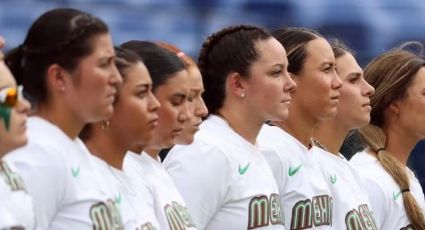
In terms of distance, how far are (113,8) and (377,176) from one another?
9.38ft

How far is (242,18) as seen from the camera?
9578 millimetres

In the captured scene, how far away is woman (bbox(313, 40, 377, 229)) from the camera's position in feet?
20.0

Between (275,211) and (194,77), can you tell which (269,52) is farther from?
(275,211)

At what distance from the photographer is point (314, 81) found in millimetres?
6031

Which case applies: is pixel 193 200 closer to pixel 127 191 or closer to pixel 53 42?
pixel 127 191

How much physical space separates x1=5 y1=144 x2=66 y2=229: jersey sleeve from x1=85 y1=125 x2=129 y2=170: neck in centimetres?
43

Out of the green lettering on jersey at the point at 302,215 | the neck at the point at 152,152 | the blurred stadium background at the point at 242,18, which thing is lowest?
the blurred stadium background at the point at 242,18

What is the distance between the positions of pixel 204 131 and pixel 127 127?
790mm

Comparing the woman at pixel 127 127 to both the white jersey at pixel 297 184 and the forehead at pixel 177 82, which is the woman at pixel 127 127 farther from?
the white jersey at pixel 297 184

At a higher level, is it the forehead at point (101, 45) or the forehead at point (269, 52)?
the forehead at point (101, 45)

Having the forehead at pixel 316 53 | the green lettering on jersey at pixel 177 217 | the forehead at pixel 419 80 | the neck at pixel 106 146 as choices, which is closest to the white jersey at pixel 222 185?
the green lettering on jersey at pixel 177 217

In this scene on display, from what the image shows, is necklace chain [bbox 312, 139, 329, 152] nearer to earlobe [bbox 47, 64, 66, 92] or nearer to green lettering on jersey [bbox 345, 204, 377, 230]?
green lettering on jersey [bbox 345, 204, 377, 230]

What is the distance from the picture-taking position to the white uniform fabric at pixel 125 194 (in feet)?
15.2

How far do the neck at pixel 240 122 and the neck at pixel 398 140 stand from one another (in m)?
1.23
